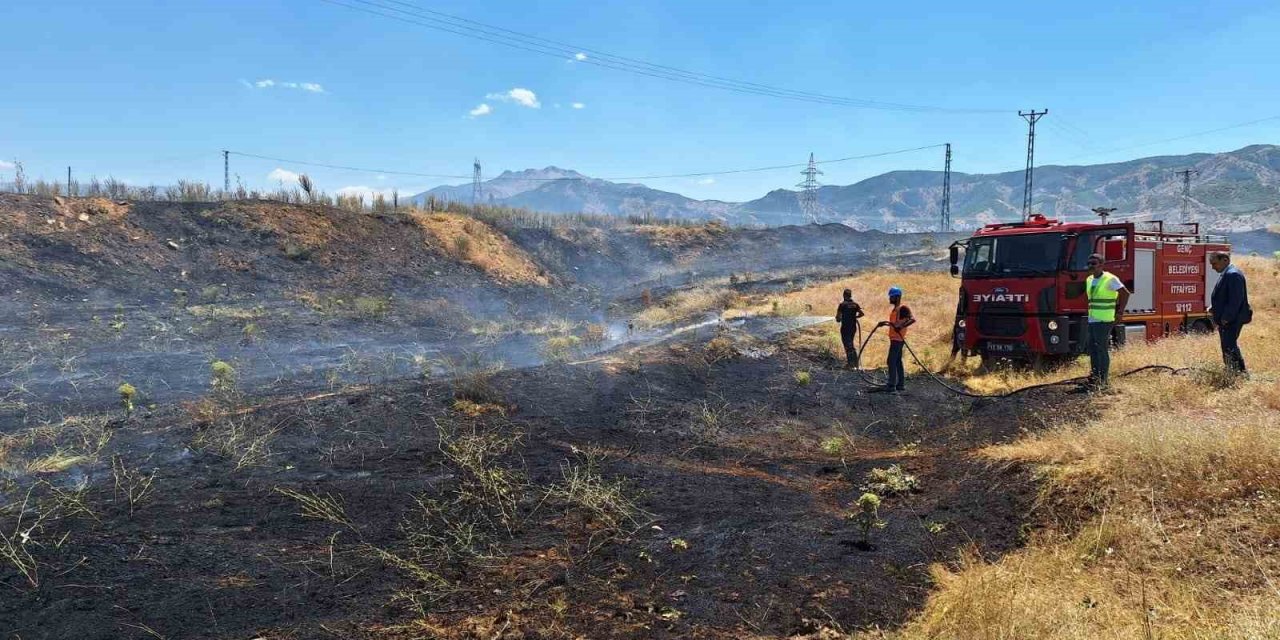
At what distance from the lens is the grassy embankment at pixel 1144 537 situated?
327 cm

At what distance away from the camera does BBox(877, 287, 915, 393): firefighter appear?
389 inches

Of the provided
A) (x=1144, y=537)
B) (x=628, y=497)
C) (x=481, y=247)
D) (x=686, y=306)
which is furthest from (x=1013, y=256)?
(x=481, y=247)

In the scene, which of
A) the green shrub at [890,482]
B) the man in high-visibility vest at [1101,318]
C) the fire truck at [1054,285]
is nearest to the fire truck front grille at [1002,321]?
the fire truck at [1054,285]

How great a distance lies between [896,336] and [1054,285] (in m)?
2.54

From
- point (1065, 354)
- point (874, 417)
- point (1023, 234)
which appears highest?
point (1023, 234)

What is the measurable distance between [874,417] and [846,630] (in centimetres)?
585

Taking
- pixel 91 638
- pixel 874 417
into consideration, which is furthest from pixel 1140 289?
pixel 91 638

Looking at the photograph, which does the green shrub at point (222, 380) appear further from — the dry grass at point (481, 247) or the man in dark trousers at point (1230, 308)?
the dry grass at point (481, 247)

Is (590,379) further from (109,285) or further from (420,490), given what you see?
(109,285)

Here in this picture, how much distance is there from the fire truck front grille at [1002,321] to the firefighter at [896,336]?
74.9 inches

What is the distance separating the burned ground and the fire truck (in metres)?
2.16

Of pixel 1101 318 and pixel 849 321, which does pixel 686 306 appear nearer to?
pixel 849 321

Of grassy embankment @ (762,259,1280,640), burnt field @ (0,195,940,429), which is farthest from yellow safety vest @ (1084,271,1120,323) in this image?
burnt field @ (0,195,940,429)

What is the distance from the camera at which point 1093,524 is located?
4430mm
